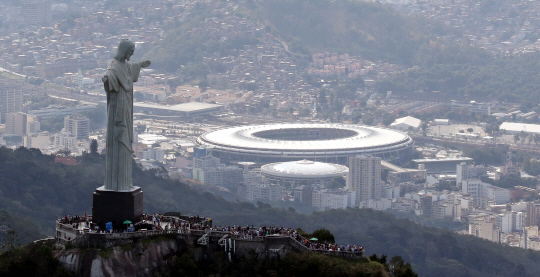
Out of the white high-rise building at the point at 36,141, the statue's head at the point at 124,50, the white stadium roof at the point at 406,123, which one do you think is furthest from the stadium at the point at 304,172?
the statue's head at the point at 124,50

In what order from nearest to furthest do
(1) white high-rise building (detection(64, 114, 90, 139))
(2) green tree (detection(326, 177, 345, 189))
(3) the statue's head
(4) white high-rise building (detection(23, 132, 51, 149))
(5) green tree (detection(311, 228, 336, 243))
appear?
(3) the statue's head
(5) green tree (detection(311, 228, 336, 243))
(2) green tree (detection(326, 177, 345, 189))
(4) white high-rise building (detection(23, 132, 51, 149))
(1) white high-rise building (detection(64, 114, 90, 139))

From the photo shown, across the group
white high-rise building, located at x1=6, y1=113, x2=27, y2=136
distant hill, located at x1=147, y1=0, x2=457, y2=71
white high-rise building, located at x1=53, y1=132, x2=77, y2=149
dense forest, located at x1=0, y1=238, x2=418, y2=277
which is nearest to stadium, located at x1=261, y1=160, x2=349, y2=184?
white high-rise building, located at x1=53, y1=132, x2=77, y2=149

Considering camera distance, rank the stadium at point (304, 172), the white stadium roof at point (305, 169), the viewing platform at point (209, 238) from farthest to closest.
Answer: the white stadium roof at point (305, 169), the stadium at point (304, 172), the viewing platform at point (209, 238)

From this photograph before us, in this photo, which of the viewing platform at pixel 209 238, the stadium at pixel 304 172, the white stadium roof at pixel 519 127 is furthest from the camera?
the white stadium roof at pixel 519 127

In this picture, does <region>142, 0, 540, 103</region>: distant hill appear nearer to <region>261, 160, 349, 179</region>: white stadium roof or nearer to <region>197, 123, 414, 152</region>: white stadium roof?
<region>197, 123, 414, 152</region>: white stadium roof

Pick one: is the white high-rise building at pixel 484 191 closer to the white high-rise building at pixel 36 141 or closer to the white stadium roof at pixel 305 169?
the white stadium roof at pixel 305 169

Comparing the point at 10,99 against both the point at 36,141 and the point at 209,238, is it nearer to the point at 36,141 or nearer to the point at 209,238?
the point at 36,141

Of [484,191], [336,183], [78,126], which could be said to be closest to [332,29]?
[78,126]
